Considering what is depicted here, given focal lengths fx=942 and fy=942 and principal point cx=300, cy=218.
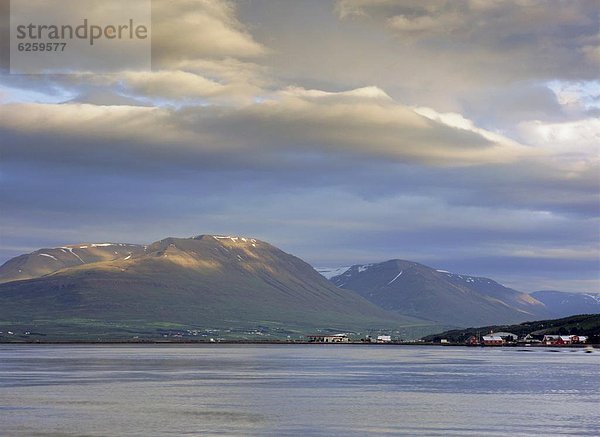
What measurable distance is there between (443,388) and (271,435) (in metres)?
47.3

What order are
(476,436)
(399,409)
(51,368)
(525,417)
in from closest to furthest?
1. (476,436)
2. (525,417)
3. (399,409)
4. (51,368)

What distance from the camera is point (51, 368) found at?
6211 inches

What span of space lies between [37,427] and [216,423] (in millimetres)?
13399

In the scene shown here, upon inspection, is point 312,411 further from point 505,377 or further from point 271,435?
point 505,377

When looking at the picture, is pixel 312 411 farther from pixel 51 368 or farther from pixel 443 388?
pixel 51 368

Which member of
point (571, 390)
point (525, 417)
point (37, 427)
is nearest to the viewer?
point (37, 427)

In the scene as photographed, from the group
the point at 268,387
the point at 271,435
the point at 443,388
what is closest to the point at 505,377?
the point at 443,388

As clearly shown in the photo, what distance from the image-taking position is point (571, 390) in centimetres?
10606

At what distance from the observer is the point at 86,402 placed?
89.8m

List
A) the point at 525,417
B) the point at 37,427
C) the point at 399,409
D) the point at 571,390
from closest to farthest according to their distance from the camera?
the point at 37,427
the point at 525,417
the point at 399,409
the point at 571,390

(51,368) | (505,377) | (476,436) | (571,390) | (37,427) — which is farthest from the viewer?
(51,368)

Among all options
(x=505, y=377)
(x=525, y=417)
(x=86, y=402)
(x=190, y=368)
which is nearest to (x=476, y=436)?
(x=525, y=417)

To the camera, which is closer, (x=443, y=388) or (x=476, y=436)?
(x=476, y=436)

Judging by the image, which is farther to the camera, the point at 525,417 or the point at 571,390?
the point at 571,390
